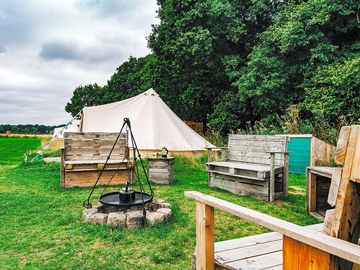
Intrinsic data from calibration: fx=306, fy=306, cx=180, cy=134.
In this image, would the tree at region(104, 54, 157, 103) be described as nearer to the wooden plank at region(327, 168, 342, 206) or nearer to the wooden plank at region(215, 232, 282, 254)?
the wooden plank at region(215, 232, 282, 254)

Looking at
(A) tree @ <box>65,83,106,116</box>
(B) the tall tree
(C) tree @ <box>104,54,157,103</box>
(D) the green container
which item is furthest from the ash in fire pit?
(A) tree @ <box>65,83,106,116</box>

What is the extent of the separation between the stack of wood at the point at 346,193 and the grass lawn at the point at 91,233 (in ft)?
6.27

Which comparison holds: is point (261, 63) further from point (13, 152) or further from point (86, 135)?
point (13, 152)

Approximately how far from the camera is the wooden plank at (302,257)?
1150mm

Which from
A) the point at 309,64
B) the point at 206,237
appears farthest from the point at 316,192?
the point at 309,64

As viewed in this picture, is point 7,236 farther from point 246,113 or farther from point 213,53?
point 213,53

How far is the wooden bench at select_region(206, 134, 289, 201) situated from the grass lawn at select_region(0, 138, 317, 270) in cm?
21

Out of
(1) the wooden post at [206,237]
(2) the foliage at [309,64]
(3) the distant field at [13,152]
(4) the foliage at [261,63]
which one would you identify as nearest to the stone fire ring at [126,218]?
(1) the wooden post at [206,237]

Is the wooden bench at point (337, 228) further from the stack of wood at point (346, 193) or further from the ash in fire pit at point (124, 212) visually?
the ash in fire pit at point (124, 212)

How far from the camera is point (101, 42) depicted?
1245cm

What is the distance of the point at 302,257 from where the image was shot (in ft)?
4.03

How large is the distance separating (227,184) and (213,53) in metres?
9.34

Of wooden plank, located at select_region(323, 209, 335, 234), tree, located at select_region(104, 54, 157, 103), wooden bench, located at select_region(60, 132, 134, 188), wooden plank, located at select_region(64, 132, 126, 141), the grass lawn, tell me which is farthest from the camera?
tree, located at select_region(104, 54, 157, 103)

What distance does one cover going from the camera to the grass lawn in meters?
2.90
